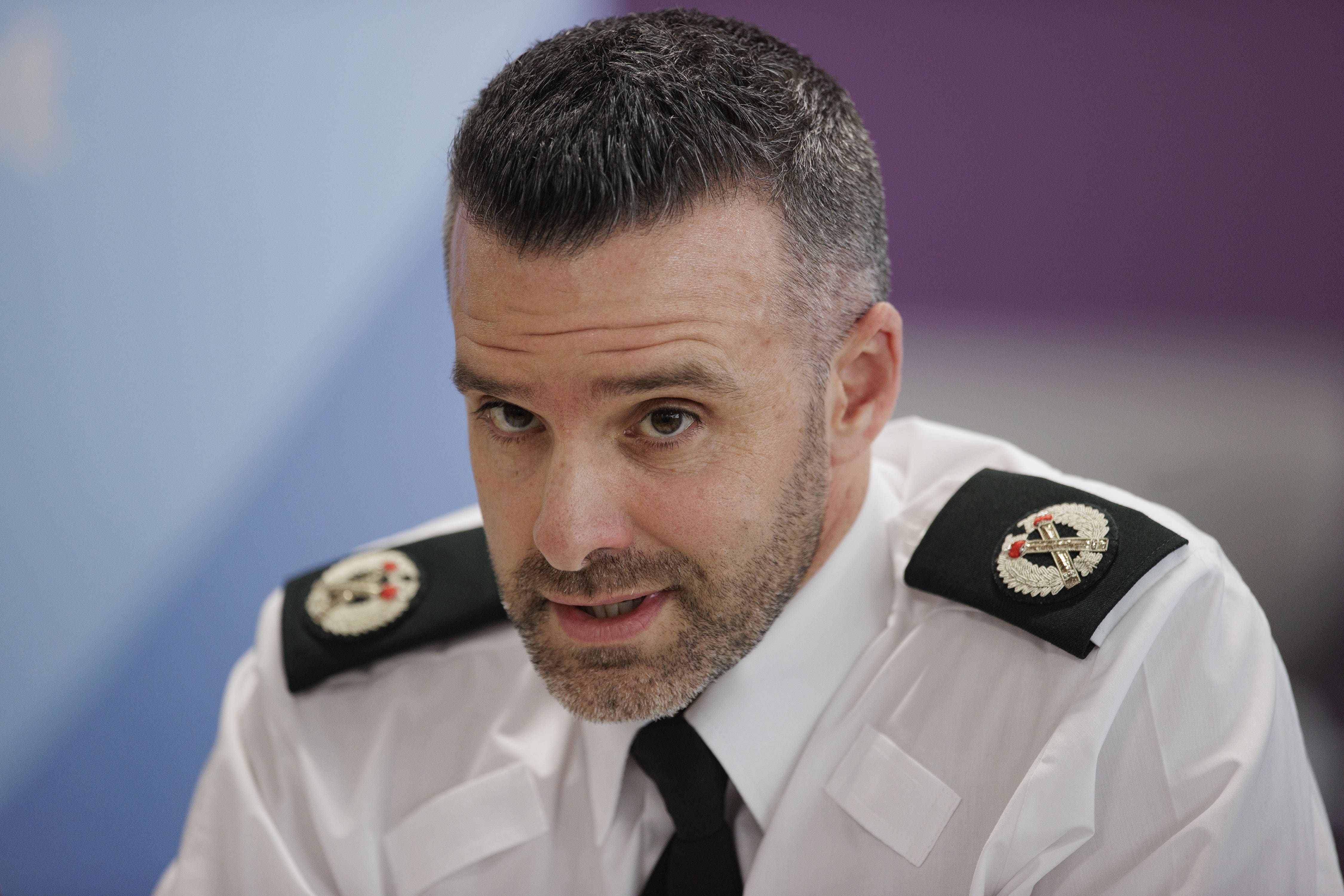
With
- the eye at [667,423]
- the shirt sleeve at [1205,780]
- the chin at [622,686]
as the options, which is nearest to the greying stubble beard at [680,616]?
the chin at [622,686]

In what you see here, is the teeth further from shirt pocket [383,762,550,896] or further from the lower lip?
shirt pocket [383,762,550,896]

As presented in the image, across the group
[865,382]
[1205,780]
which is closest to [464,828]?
[865,382]

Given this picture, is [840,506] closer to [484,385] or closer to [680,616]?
[680,616]

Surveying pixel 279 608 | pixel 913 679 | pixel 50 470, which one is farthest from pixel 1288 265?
pixel 50 470

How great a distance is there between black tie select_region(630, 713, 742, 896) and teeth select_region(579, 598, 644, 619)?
16 centimetres

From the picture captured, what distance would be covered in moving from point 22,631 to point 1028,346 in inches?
81.2

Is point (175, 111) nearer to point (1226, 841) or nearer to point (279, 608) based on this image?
point (279, 608)

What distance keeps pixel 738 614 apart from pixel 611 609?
0.45 ft

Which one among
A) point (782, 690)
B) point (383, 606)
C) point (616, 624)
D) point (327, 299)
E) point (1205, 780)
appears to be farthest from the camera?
point (327, 299)

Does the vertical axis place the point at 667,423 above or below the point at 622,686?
above

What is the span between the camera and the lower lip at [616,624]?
1.14m

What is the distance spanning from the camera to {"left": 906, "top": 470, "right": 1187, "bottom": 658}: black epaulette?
1.13 m

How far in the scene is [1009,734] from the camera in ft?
3.74

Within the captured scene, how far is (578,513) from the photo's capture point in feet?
3.45
